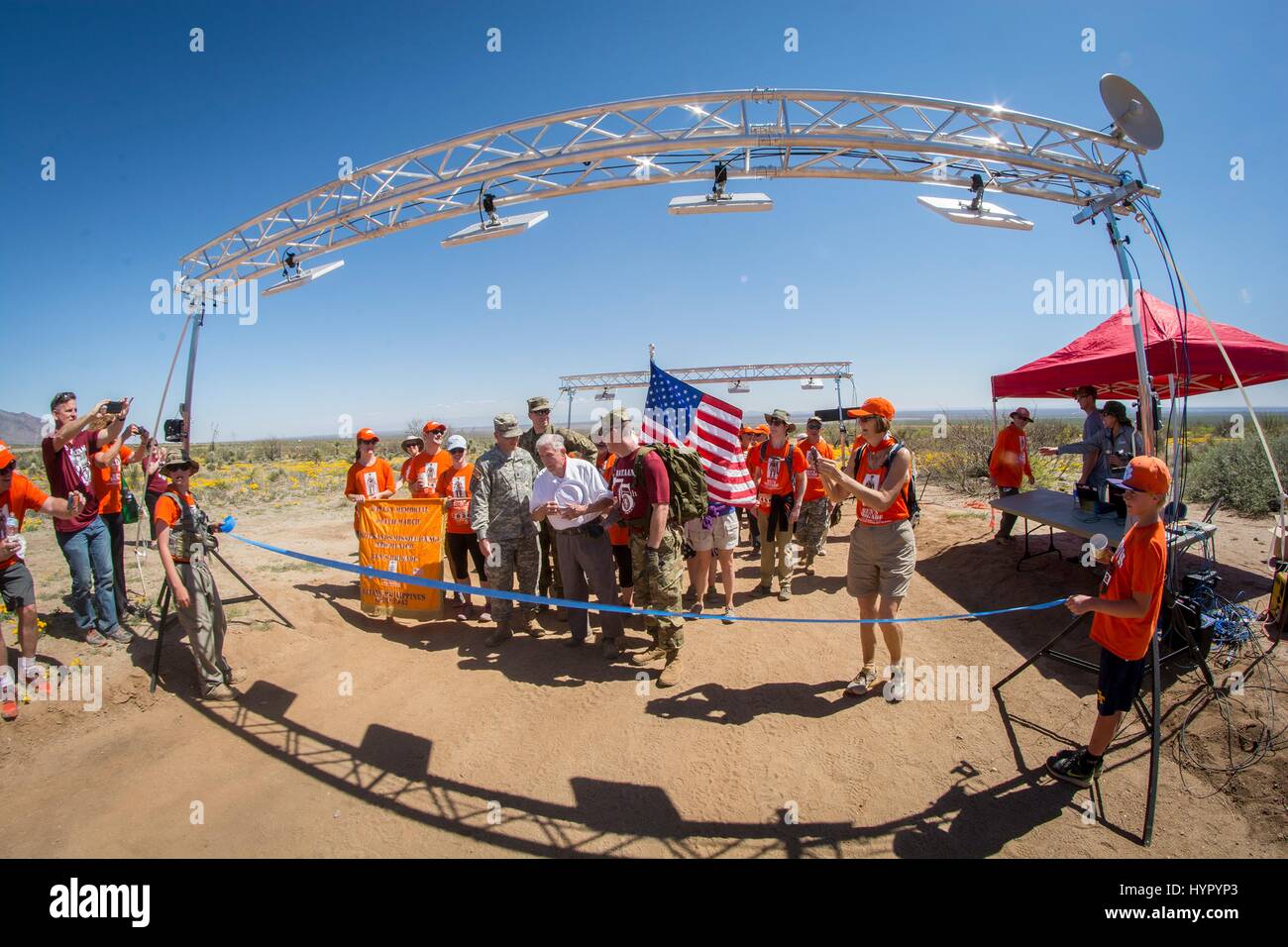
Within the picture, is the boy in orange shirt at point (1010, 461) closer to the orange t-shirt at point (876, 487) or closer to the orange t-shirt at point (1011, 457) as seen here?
the orange t-shirt at point (1011, 457)

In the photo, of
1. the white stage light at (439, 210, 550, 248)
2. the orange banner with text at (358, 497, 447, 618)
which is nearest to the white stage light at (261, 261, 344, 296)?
the white stage light at (439, 210, 550, 248)

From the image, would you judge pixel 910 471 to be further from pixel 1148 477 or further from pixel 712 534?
pixel 712 534

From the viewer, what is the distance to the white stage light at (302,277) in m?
7.39

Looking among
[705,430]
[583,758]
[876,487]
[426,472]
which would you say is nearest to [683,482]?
[705,430]

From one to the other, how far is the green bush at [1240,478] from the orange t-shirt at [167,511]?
13.0m

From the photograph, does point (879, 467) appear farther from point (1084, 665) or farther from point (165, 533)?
point (165, 533)

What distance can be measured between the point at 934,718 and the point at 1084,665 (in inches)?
43.7

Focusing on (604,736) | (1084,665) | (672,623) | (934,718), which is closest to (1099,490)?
(1084,665)

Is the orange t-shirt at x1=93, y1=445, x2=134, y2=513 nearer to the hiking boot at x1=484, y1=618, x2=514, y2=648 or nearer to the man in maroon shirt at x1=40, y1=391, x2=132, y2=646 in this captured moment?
the man in maroon shirt at x1=40, y1=391, x2=132, y2=646

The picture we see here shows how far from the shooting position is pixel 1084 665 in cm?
367

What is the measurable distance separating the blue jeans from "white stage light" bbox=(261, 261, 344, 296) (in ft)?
13.7

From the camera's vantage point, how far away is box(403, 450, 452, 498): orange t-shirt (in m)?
6.14

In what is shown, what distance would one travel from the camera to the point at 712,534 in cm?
534

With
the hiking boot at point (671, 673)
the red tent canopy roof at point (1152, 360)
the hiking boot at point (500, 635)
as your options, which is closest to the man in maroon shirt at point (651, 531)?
the hiking boot at point (671, 673)
